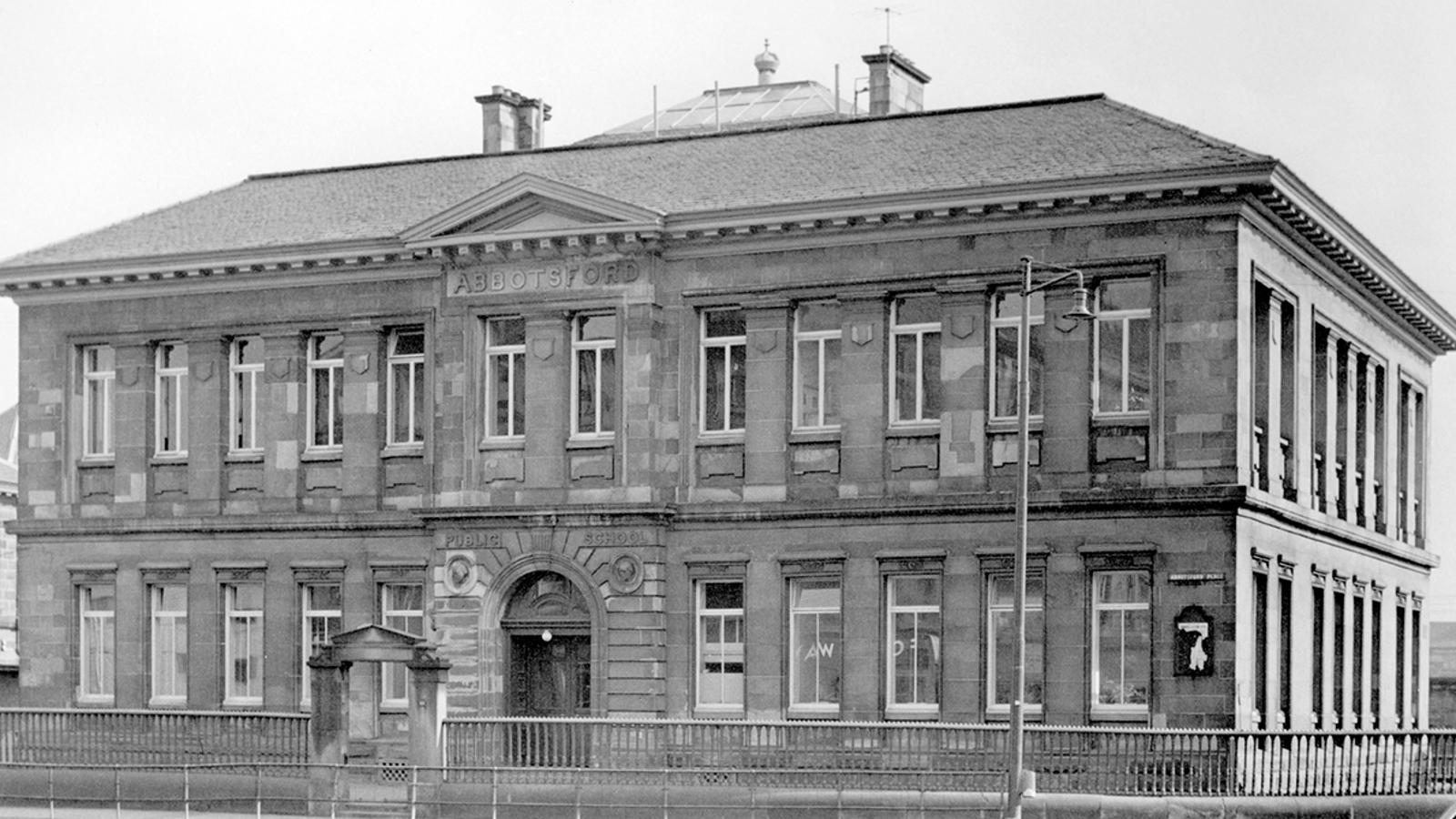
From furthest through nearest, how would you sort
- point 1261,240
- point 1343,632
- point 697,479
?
point 1343,632, point 697,479, point 1261,240

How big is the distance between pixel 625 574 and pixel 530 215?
6.30m

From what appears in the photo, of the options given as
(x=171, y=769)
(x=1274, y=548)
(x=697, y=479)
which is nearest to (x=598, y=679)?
(x=697, y=479)

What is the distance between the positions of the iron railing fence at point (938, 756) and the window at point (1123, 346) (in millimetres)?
5654

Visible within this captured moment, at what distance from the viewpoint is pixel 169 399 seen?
4606 centimetres

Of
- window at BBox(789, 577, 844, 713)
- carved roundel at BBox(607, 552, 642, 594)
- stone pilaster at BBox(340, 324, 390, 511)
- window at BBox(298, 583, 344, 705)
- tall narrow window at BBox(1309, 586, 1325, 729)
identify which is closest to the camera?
window at BBox(789, 577, 844, 713)

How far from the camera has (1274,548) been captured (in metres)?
39.2

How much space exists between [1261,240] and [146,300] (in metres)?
20.5

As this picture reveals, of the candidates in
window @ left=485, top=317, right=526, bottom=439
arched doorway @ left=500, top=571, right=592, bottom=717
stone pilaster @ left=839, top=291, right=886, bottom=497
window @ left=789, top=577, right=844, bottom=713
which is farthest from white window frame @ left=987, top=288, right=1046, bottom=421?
window @ left=485, top=317, right=526, bottom=439

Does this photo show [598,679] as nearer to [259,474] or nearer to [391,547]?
[391,547]

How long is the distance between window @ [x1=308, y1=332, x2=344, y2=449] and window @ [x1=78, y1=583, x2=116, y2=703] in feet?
16.7

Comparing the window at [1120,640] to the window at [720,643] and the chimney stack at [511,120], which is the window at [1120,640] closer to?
the window at [720,643]

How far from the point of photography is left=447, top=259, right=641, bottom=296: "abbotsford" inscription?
41469 millimetres

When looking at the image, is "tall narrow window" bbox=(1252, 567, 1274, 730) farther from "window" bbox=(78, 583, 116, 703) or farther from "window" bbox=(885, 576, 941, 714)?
"window" bbox=(78, 583, 116, 703)

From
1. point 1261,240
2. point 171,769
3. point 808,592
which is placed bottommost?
point 171,769
